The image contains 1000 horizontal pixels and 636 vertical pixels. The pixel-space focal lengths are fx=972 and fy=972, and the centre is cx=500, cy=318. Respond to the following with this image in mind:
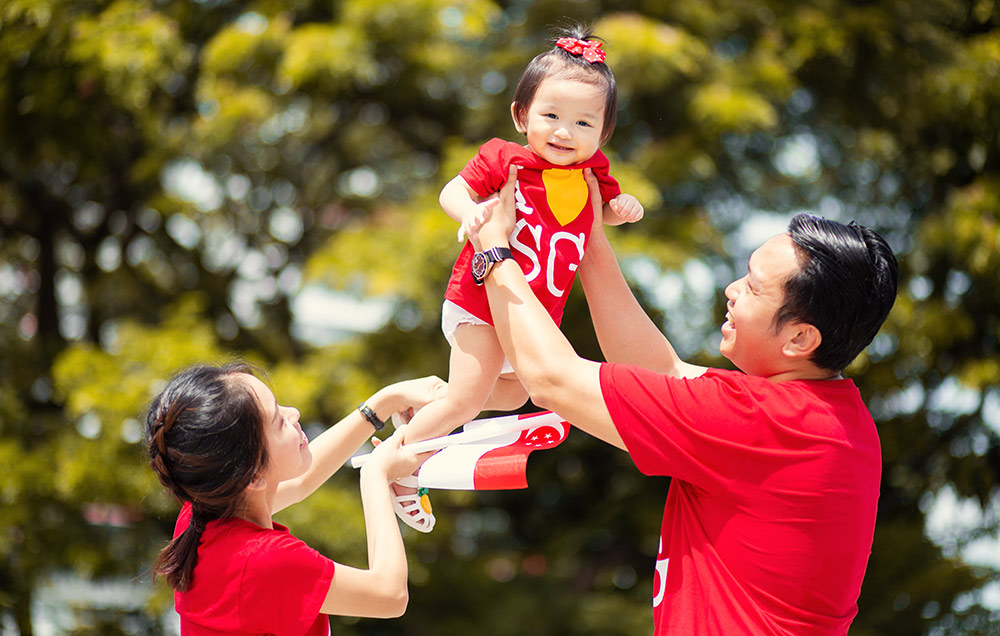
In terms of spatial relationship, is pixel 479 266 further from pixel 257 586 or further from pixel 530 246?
pixel 257 586

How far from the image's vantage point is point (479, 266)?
1596 mm

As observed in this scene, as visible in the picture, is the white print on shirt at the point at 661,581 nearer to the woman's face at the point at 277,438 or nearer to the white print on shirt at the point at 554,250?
the white print on shirt at the point at 554,250

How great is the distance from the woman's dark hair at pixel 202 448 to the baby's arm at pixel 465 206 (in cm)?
44

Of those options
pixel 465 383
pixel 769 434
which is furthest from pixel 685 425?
pixel 465 383

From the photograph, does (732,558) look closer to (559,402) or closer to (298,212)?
(559,402)

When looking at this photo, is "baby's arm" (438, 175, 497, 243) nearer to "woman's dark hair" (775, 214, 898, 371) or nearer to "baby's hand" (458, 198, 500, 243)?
"baby's hand" (458, 198, 500, 243)

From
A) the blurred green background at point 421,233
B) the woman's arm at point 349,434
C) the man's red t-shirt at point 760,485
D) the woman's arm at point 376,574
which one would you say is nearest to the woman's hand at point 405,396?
the woman's arm at point 349,434

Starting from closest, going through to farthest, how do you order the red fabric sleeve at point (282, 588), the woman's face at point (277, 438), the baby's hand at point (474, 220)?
the red fabric sleeve at point (282, 588) < the woman's face at point (277, 438) < the baby's hand at point (474, 220)

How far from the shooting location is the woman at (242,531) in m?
1.40

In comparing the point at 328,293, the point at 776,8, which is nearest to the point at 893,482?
the point at 776,8

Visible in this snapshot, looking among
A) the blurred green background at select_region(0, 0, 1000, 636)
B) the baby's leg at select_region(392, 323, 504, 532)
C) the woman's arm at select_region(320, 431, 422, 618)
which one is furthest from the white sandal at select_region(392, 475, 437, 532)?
the blurred green background at select_region(0, 0, 1000, 636)

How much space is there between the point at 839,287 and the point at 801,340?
10 cm

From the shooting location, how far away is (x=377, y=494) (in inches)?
60.6

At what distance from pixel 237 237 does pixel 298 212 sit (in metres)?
0.52
